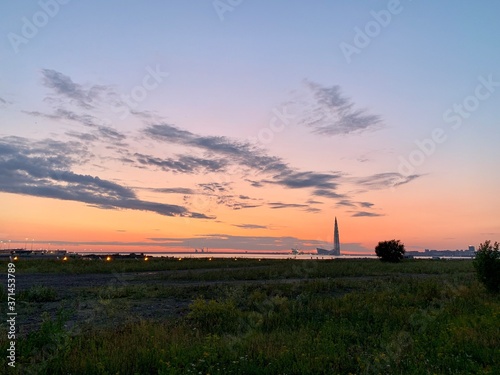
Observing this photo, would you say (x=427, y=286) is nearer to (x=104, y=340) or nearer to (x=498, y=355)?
(x=498, y=355)

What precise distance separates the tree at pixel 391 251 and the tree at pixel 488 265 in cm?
4646

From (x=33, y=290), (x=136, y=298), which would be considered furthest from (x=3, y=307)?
(x=136, y=298)

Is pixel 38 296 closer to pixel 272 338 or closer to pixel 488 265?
pixel 272 338

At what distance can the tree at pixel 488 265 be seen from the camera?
1839cm

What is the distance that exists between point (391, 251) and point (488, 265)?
47.5m

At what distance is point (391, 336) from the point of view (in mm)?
10422

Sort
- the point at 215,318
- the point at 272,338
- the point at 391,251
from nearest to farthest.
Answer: the point at 272,338
the point at 215,318
the point at 391,251

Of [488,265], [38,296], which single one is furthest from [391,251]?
[38,296]

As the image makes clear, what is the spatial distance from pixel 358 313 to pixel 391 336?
2.80 meters

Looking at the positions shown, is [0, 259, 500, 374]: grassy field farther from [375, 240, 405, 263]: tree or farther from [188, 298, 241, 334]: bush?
[375, 240, 405, 263]: tree

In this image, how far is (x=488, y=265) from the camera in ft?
61.2

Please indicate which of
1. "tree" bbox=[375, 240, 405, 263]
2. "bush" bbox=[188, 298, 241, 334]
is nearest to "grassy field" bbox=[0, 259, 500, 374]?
"bush" bbox=[188, 298, 241, 334]

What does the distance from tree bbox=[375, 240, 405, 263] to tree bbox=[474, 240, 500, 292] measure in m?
46.5

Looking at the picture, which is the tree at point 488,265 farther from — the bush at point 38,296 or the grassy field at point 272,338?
the bush at point 38,296
